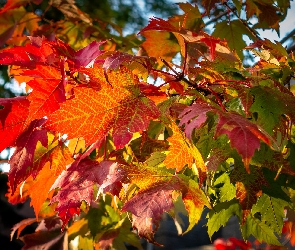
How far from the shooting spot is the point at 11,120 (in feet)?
2.02

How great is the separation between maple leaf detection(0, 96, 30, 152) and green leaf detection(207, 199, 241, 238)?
14.3 inches

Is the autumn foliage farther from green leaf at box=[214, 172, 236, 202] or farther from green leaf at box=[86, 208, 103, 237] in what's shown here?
green leaf at box=[86, 208, 103, 237]

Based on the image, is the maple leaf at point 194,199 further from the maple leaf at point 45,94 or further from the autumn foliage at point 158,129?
the maple leaf at point 45,94

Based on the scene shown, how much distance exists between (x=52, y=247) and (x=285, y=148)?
30.5 inches

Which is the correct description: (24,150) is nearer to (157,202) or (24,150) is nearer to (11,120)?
(11,120)

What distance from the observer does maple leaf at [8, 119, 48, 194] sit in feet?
2.02

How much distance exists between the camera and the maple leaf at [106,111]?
54cm

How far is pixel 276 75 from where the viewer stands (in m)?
0.70

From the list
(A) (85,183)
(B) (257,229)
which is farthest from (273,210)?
(A) (85,183)

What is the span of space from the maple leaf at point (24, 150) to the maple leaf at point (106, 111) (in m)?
0.10

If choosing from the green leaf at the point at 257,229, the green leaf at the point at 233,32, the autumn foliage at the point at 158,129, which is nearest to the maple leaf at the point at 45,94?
the autumn foliage at the point at 158,129

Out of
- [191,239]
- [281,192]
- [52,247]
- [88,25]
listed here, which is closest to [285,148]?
[281,192]

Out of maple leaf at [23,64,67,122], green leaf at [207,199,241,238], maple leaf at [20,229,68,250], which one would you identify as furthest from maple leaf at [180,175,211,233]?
maple leaf at [20,229,68,250]

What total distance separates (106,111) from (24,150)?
0.53 ft
